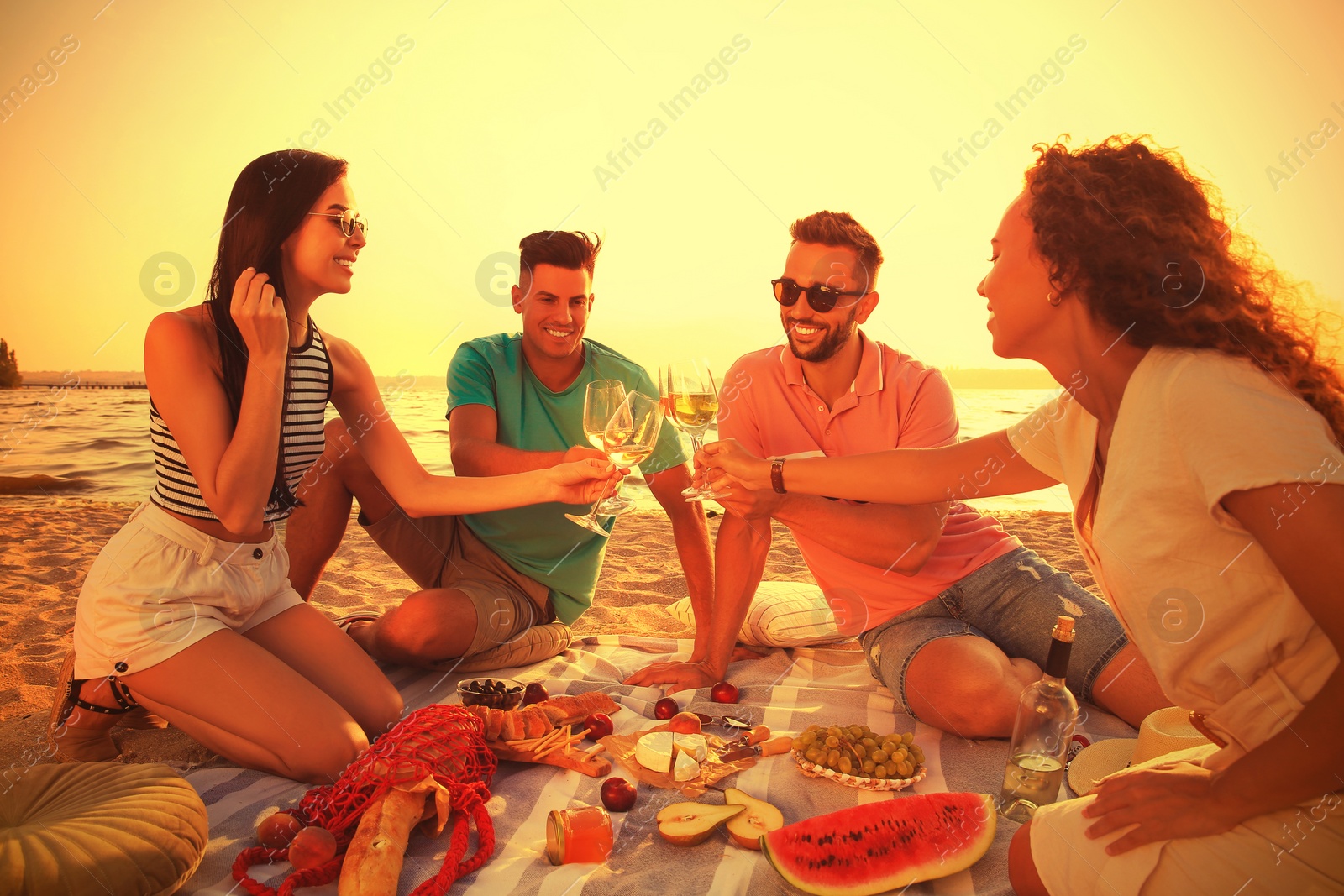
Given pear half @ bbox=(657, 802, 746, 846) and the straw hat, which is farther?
the straw hat

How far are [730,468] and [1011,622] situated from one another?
5.13 feet

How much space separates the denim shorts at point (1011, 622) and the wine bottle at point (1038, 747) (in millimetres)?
757

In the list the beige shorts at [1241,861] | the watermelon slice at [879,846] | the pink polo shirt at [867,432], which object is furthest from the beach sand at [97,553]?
the beige shorts at [1241,861]

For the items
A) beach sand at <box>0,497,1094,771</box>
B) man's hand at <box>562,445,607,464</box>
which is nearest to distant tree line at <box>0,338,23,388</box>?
beach sand at <box>0,497,1094,771</box>

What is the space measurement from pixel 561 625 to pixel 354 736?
164 centimetres

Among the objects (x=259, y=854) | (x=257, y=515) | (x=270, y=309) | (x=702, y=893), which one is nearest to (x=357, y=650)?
(x=257, y=515)

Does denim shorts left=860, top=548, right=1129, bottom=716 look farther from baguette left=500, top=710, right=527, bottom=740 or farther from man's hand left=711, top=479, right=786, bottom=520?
baguette left=500, top=710, right=527, bottom=740

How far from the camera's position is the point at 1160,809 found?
1788 mm

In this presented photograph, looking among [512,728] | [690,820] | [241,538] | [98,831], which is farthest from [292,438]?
[690,820]

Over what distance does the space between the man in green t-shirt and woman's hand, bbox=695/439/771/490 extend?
999mm

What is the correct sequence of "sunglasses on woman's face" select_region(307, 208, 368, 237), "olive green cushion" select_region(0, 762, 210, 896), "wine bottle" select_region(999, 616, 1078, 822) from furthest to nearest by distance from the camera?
"sunglasses on woman's face" select_region(307, 208, 368, 237)
"wine bottle" select_region(999, 616, 1078, 822)
"olive green cushion" select_region(0, 762, 210, 896)

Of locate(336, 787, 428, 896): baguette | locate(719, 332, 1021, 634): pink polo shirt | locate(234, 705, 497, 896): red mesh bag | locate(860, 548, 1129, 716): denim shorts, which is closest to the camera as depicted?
locate(336, 787, 428, 896): baguette

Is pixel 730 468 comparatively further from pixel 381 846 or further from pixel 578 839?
pixel 381 846

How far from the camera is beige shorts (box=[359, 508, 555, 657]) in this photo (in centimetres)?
432
